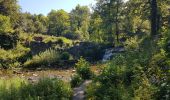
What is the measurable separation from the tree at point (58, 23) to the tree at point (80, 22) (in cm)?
264

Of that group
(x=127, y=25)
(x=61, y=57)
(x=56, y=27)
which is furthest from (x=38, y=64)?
(x=56, y=27)

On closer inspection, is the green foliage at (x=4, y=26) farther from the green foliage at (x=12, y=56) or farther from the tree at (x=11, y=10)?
the tree at (x=11, y=10)

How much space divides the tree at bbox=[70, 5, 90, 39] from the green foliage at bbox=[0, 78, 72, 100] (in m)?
69.6

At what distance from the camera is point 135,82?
12.9 meters

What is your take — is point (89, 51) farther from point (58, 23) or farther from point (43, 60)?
point (58, 23)

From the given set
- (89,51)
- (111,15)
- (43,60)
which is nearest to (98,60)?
(89,51)

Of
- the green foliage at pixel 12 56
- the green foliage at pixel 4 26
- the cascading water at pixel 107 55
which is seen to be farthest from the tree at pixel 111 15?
the green foliage at pixel 4 26

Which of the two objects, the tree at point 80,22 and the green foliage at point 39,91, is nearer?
the green foliage at point 39,91

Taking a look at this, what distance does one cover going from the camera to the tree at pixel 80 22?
288ft

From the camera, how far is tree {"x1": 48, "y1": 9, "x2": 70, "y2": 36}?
89375 millimetres

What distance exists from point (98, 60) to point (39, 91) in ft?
66.9

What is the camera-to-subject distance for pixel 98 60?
113 feet

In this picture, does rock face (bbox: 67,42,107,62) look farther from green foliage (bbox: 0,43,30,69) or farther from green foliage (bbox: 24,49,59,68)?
green foliage (bbox: 0,43,30,69)

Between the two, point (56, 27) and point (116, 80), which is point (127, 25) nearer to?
point (116, 80)
